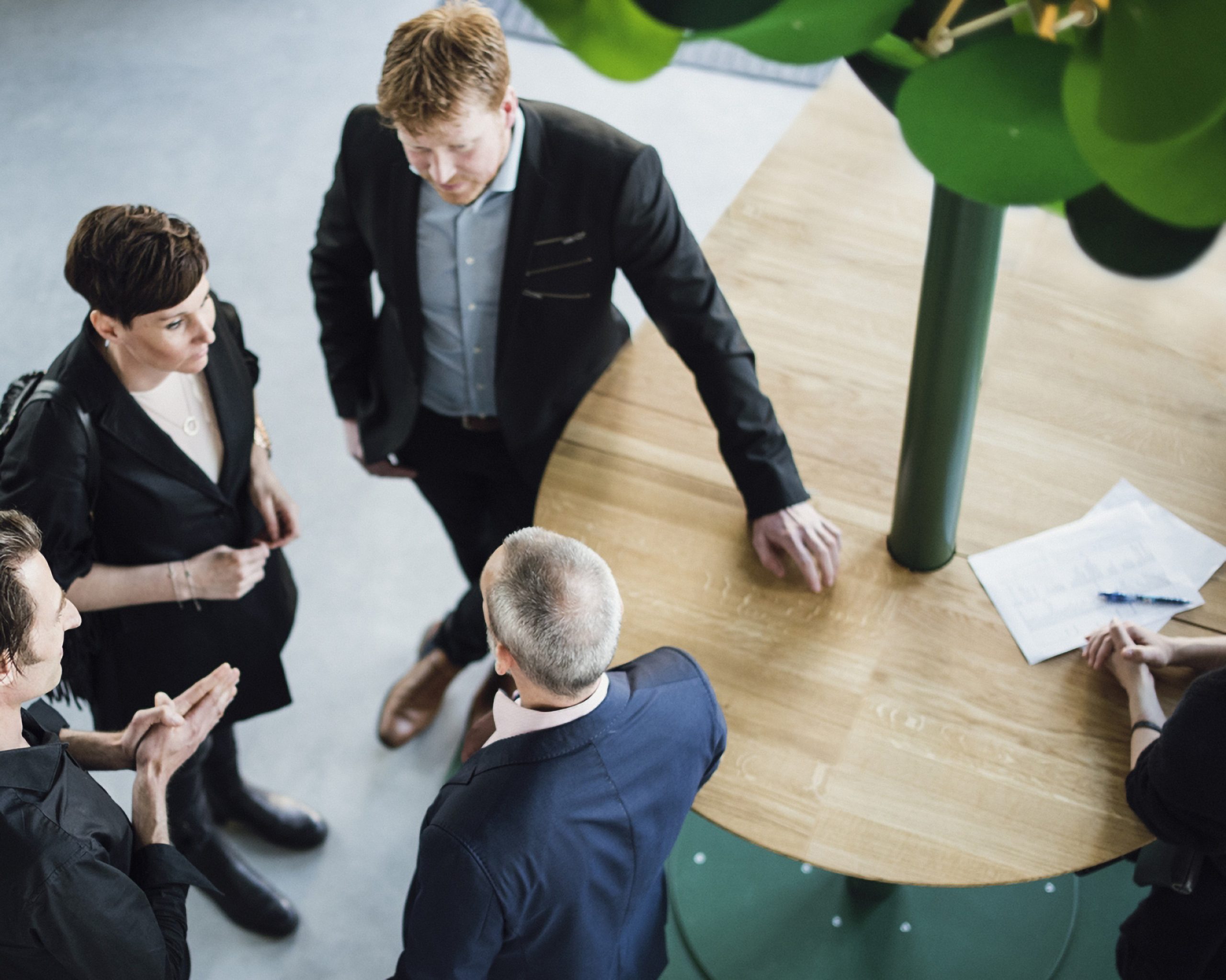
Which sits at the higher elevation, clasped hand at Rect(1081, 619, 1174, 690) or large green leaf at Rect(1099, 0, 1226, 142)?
large green leaf at Rect(1099, 0, 1226, 142)

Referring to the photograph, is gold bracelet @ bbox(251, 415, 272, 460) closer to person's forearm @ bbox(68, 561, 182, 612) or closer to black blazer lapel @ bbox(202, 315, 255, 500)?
black blazer lapel @ bbox(202, 315, 255, 500)

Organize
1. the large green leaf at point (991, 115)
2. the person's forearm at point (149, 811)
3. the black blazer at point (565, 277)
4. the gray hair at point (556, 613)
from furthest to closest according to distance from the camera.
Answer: the black blazer at point (565, 277)
the person's forearm at point (149, 811)
the gray hair at point (556, 613)
the large green leaf at point (991, 115)

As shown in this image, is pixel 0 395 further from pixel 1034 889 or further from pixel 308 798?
pixel 1034 889

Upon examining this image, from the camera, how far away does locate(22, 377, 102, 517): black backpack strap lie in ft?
A: 6.41

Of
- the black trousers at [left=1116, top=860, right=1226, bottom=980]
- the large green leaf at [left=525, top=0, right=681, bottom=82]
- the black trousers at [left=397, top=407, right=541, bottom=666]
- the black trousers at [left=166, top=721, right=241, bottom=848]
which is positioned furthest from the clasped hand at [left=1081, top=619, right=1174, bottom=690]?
the black trousers at [left=166, top=721, right=241, bottom=848]

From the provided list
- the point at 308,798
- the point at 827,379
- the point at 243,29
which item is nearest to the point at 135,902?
the point at 308,798

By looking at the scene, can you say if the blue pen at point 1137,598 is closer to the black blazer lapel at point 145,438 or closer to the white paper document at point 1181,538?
the white paper document at point 1181,538

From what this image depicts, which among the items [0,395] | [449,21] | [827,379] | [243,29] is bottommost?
[0,395]

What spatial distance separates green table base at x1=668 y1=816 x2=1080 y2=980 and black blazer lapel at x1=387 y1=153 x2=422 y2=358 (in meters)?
1.50

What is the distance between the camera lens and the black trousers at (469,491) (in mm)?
2619

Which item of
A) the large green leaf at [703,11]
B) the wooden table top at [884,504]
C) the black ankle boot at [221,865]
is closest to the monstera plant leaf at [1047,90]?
the large green leaf at [703,11]

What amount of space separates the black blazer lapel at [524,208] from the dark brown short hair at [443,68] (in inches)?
6.3

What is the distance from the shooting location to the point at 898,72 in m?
0.75

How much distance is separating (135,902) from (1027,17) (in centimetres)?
168
